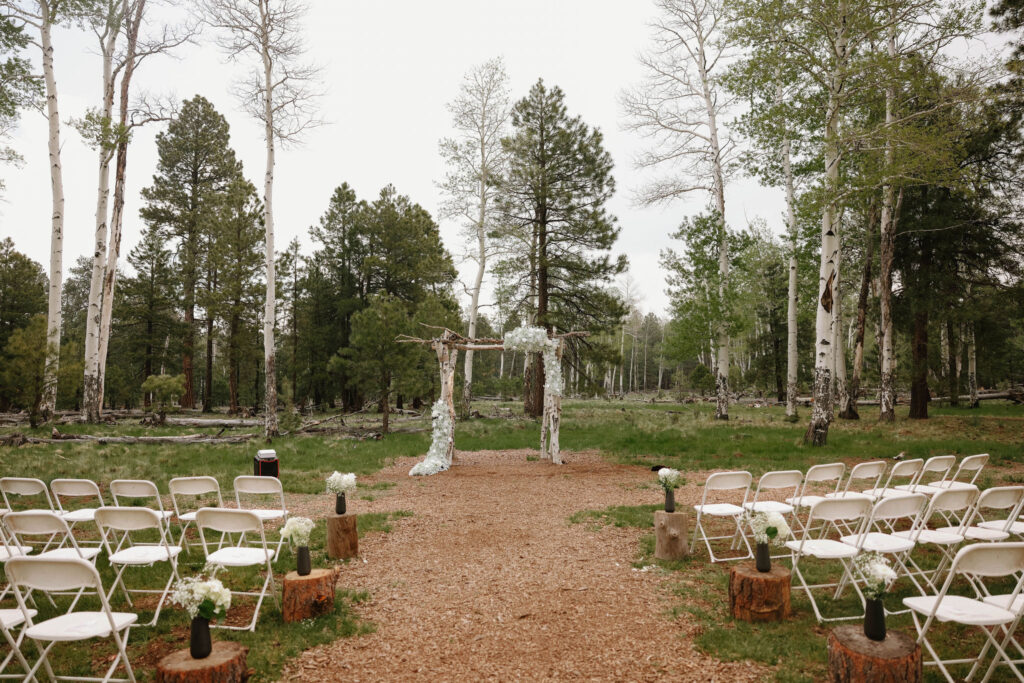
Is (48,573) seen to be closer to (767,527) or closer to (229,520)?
(229,520)

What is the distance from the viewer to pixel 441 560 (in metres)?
5.93

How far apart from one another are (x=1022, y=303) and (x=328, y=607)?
863 inches

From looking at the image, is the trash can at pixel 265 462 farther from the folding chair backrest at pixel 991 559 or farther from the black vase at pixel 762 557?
the folding chair backrest at pixel 991 559

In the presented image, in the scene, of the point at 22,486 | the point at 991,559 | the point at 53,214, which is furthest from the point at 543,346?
the point at 53,214

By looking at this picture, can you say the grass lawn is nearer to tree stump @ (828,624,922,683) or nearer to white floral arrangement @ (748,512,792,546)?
tree stump @ (828,624,922,683)

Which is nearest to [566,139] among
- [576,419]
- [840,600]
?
[576,419]

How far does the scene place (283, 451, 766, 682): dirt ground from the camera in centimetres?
362

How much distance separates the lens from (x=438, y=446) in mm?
11953

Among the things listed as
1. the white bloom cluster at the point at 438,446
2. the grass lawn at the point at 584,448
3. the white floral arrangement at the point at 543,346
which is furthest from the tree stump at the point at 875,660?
the white floral arrangement at the point at 543,346

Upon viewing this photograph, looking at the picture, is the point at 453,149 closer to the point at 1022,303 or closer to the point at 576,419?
the point at 576,419

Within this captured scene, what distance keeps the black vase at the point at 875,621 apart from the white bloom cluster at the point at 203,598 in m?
3.57

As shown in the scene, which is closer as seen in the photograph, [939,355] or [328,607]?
[328,607]

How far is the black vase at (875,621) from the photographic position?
3.02 m

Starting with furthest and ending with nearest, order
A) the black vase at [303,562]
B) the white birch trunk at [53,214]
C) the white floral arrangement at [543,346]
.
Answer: the white birch trunk at [53,214] → the white floral arrangement at [543,346] → the black vase at [303,562]
